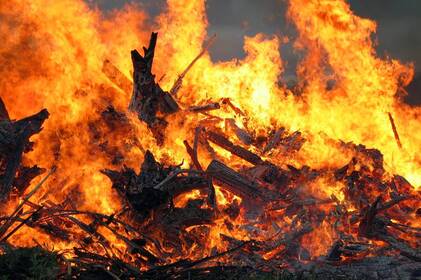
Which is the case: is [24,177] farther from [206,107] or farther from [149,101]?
[206,107]

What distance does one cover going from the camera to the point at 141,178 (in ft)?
26.8

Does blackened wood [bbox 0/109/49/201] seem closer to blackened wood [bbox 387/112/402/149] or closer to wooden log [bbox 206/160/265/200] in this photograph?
wooden log [bbox 206/160/265/200]

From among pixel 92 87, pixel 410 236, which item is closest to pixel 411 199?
pixel 410 236

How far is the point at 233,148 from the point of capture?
438 inches

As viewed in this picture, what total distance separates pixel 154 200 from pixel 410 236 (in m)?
5.85

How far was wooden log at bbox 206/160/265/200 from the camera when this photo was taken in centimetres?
927

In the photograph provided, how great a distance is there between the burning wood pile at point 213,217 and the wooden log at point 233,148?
31 mm

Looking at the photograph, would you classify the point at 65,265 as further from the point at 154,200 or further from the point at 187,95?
the point at 187,95

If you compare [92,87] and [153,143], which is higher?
[92,87]

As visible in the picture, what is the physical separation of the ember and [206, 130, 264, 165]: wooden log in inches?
1.6

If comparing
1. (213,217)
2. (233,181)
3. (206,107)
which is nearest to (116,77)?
(206,107)

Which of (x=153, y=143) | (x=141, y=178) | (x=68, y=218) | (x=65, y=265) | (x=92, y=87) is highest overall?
(x=92, y=87)

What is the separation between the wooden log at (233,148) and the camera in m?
10.8

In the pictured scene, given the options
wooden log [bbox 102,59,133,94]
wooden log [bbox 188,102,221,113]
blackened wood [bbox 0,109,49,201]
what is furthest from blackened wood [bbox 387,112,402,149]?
blackened wood [bbox 0,109,49,201]
